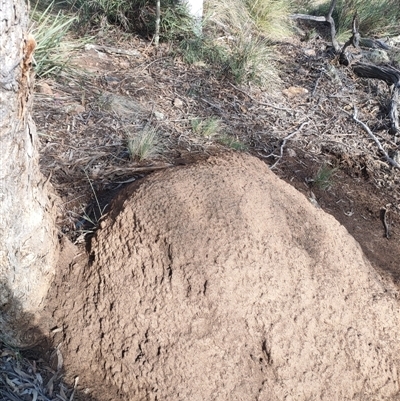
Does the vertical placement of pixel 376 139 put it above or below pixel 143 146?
below

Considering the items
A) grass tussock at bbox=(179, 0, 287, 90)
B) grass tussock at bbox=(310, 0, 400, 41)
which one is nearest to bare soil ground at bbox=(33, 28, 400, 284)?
grass tussock at bbox=(179, 0, 287, 90)

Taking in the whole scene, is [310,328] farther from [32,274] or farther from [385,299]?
[32,274]

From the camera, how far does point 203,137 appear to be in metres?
3.62

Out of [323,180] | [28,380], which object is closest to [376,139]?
[323,180]

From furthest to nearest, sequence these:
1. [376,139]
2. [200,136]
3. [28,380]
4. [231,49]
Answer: [231,49] → [376,139] → [200,136] → [28,380]

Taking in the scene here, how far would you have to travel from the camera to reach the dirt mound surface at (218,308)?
2053 mm

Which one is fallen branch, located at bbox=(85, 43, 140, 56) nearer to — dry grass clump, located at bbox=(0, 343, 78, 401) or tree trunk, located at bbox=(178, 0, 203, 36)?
tree trunk, located at bbox=(178, 0, 203, 36)

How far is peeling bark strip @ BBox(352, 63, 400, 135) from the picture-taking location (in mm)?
4777

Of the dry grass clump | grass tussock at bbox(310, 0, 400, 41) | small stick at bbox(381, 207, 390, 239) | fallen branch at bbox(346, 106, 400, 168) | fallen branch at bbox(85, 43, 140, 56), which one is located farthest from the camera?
grass tussock at bbox(310, 0, 400, 41)

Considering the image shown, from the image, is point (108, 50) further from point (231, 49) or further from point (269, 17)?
point (269, 17)

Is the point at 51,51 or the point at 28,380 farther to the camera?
the point at 51,51

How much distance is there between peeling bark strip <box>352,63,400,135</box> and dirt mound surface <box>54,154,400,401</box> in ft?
9.39

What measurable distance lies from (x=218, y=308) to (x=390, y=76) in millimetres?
4166

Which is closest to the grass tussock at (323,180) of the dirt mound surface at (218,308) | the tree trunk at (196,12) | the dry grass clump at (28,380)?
the dirt mound surface at (218,308)
